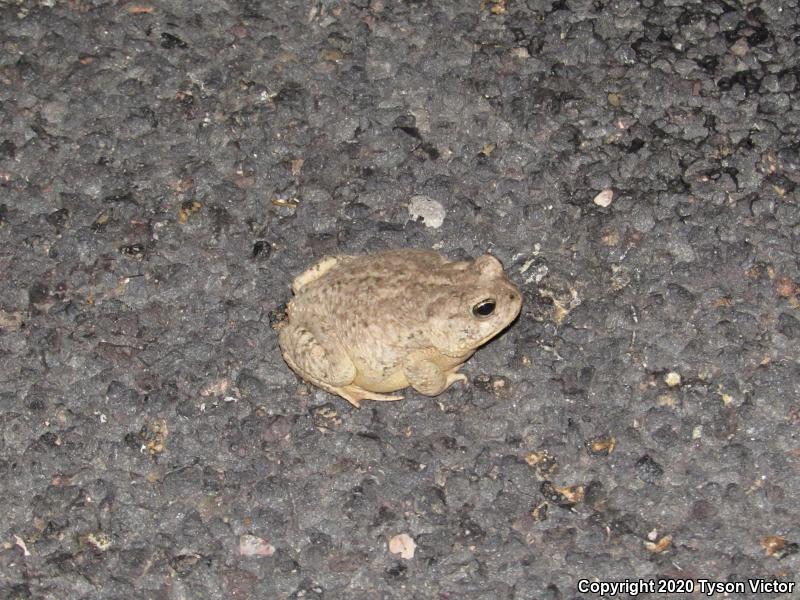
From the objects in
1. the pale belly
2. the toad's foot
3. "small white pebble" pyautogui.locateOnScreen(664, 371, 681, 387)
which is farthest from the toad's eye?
"small white pebble" pyautogui.locateOnScreen(664, 371, 681, 387)

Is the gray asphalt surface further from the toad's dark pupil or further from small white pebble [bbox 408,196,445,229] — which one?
the toad's dark pupil

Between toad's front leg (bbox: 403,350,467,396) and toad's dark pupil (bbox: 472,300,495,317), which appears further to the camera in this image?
toad's front leg (bbox: 403,350,467,396)

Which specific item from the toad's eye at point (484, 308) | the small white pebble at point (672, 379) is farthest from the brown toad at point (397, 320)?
the small white pebble at point (672, 379)

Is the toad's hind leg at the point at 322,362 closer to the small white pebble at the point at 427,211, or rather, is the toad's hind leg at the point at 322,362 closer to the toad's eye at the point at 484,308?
the toad's eye at the point at 484,308

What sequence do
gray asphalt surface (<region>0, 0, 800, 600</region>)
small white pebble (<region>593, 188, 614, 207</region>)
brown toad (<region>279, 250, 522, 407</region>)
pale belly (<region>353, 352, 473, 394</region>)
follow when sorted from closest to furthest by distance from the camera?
gray asphalt surface (<region>0, 0, 800, 600</region>) < brown toad (<region>279, 250, 522, 407</region>) < pale belly (<region>353, 352, 473, 394</region>) < small white pebble (<region>593, 188, 614, 207</region>)

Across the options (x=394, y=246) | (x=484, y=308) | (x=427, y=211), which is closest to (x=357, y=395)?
(x=484, y=308)

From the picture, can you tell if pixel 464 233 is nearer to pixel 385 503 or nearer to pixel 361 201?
pixel 361 201

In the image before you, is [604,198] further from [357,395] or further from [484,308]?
[357,395]

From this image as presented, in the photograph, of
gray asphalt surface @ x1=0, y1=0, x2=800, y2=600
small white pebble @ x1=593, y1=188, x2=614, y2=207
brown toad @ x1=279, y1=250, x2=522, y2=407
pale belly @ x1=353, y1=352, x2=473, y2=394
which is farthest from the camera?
→ small white pebble @ x1=593, y1=188, x2=614, y2=207

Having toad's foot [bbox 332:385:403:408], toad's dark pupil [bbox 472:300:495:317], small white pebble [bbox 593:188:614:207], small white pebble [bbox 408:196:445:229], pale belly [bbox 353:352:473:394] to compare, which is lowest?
toad's foot [bbox 332:385:403:408]
